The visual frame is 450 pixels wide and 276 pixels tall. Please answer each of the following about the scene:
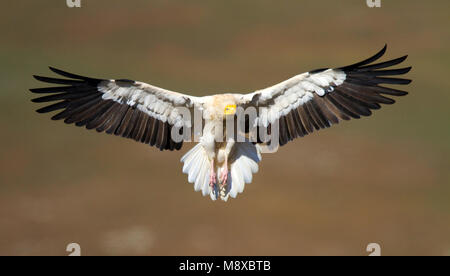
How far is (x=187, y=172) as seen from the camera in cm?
677

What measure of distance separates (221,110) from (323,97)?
942 mm

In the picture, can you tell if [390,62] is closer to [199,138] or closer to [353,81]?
[353,81]

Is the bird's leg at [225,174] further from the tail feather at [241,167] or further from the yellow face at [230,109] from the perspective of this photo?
the yellow face at [230,109]

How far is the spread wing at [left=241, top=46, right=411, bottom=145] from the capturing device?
6.45 m

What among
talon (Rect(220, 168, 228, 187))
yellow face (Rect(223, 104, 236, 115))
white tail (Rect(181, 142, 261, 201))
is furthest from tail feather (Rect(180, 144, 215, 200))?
yellow face (Rect(223, 104, 236, 115))

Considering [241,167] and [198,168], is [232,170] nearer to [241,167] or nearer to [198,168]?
[241,167]

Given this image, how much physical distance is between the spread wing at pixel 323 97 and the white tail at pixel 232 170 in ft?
1.02

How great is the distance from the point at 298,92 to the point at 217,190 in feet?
3.81

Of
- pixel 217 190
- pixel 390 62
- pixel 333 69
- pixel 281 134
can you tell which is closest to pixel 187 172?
pixel 217 190

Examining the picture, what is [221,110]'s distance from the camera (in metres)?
6.41

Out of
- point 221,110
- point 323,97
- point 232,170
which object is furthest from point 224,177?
point 323,97

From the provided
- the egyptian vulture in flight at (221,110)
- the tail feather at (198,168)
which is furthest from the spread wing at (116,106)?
the tail feather at (198,168)

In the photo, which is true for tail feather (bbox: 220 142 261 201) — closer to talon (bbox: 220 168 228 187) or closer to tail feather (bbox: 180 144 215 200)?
talon (bbox: 220 168 228 187)

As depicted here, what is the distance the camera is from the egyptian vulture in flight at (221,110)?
6.46 m
